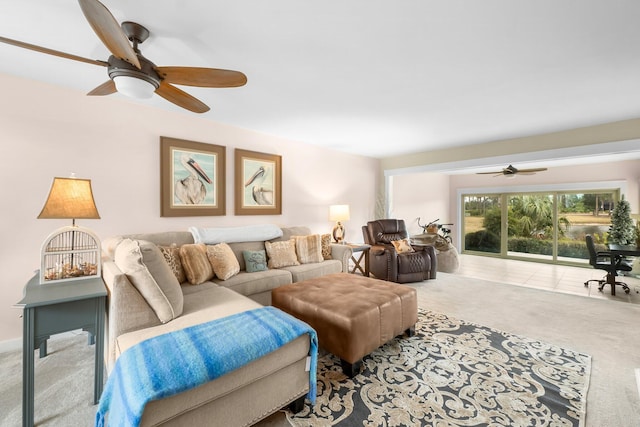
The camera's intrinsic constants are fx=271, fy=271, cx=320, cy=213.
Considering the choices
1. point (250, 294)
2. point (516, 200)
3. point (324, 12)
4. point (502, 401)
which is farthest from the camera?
point (516, 200)

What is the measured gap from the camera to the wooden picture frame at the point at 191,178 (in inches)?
126

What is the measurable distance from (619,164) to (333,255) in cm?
651

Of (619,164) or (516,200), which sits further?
(516,200)

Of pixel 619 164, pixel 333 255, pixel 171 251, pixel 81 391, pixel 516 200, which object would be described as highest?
pixel 619 164

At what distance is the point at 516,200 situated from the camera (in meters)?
7.11

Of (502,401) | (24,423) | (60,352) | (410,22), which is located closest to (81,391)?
(24,423)

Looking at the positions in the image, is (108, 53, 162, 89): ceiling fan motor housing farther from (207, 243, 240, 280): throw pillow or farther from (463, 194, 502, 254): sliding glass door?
(463, 194, 502, 254): sliding glass door

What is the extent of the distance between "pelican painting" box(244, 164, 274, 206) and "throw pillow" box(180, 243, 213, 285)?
1.25 m

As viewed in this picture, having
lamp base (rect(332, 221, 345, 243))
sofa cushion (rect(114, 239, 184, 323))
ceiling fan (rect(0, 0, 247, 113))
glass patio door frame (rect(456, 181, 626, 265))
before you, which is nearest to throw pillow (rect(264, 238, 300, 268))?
lamp base (rect(332, 221, 345, 243))

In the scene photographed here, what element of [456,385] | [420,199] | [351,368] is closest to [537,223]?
[420,199]

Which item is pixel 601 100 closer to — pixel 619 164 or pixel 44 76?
pixel 619 164

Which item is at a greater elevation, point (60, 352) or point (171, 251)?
point (171, 251)

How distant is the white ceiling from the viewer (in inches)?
62.4

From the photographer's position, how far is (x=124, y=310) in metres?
1.69
